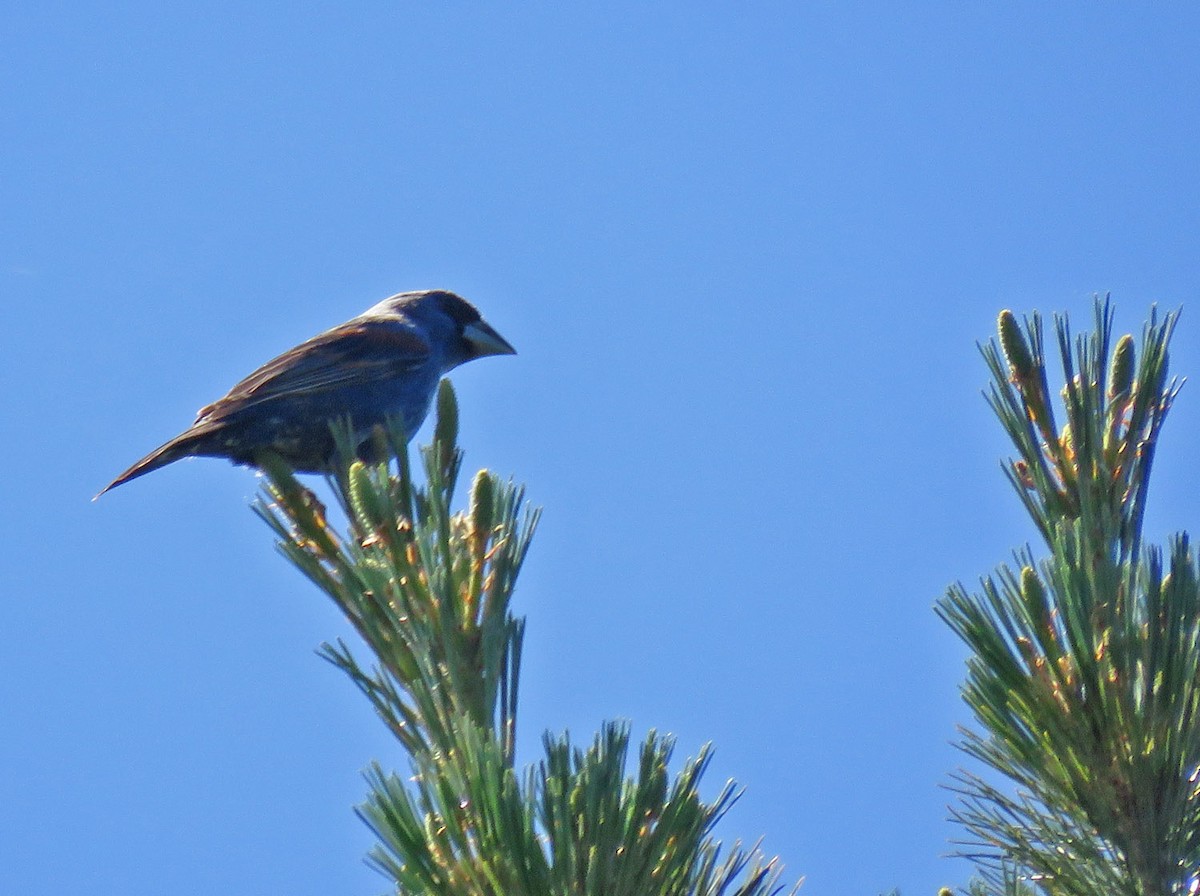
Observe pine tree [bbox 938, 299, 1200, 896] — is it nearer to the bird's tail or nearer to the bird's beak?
→ the bird's tail

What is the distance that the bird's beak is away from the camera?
7.57m

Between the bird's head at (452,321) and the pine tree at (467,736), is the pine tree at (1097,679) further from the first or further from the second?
the bird's head at (452,321)

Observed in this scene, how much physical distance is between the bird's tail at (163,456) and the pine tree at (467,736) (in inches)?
88.7

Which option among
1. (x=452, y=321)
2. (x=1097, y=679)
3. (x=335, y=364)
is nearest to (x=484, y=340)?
(x=452, y=321)

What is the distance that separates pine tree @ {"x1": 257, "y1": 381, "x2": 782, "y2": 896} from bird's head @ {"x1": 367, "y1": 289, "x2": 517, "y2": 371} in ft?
14.8

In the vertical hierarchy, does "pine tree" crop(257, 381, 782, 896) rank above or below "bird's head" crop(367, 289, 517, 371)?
below

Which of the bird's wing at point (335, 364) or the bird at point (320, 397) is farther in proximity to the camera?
the bird's wing at point (335, 364)

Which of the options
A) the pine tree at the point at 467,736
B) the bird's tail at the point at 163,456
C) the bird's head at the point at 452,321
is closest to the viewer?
the pine tree at the point at 467,736

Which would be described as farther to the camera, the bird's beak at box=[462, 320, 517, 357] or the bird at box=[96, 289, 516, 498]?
the bird's beak at box=[462, 320, 517, 357]

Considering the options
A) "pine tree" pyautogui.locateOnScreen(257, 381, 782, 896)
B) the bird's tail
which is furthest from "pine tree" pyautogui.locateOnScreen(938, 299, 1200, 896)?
the bird's tail

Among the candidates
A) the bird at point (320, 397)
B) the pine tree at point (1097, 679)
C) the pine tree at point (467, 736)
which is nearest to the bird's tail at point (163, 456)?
the bird at point (320, 397)

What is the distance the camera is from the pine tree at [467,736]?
181 centimetres

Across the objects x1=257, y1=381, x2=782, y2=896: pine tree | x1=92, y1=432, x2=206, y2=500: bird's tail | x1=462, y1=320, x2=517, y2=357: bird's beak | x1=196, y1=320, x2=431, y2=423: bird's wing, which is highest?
x1=462, y1=320, x2=517, y2=357: bird's beak

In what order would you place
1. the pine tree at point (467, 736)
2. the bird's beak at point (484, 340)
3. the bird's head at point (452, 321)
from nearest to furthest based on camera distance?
the pine tree at point (467, 736), the bird's head at point (452, 321), the bird's beak at point (484, 340)
